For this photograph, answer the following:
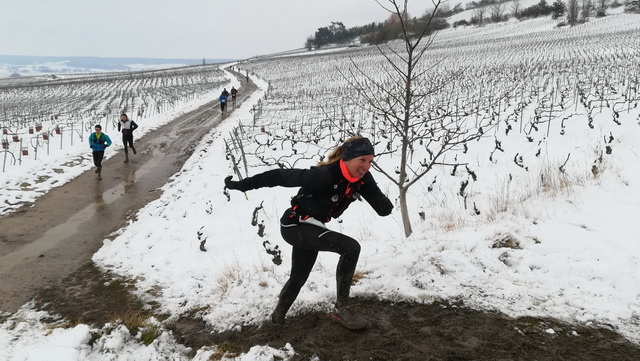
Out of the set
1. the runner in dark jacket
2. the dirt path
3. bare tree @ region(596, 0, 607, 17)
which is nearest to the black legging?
the runner in dark jacket

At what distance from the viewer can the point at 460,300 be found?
388 cm

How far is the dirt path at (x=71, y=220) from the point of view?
19.7 ft

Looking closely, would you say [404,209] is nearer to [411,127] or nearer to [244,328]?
[411,127]

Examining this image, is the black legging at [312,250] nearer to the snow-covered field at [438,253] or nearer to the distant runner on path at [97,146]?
the snow-covered field at [438,253]

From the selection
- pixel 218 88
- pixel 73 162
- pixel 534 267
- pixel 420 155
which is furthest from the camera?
pixel 218 88

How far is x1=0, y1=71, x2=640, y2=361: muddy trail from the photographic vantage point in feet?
10.4

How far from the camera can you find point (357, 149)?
10.0 feet

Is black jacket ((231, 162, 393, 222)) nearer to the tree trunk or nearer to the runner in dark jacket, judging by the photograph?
the runner in dark jacket

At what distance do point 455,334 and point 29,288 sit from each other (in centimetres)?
583

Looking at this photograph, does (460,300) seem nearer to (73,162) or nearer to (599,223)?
(599,223)

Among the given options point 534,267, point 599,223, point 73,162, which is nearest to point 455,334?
point 534,267

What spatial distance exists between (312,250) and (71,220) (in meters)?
7.28

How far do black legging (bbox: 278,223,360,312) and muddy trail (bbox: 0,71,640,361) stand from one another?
391 mm

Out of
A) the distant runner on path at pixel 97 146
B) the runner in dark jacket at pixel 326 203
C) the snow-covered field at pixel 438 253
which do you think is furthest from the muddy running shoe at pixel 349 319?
the distant runner on path at pixel 97 146
